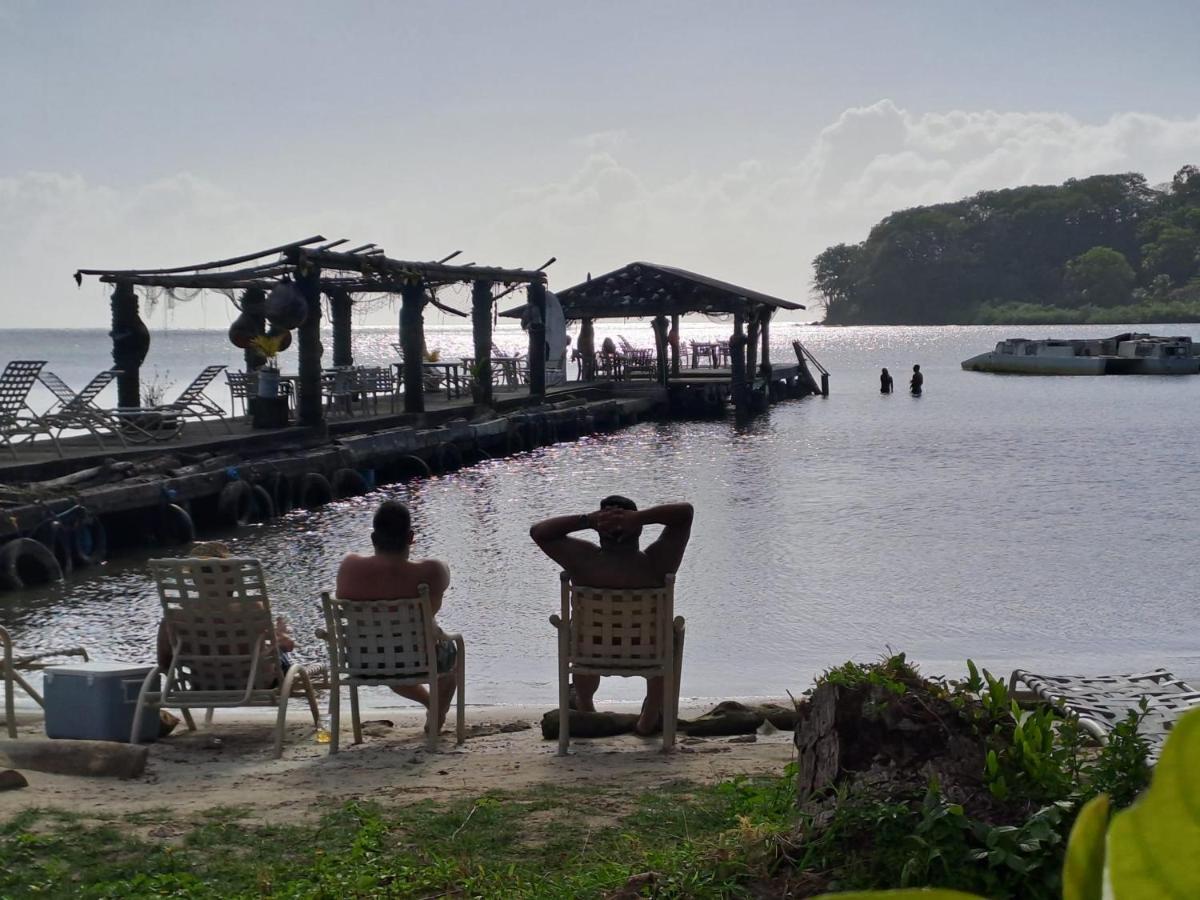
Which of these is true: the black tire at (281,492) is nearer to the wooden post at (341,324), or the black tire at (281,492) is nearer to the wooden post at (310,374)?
the wooden post at (310,374)

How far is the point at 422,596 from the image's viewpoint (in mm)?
6148

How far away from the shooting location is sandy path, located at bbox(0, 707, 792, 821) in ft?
16.8

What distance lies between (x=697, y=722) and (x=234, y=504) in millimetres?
12754

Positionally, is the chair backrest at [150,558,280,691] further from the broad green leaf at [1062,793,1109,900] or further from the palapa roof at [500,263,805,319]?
the palapa roof at [500,263,805,319]

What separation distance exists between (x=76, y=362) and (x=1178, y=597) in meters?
110

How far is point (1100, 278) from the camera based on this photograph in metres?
148

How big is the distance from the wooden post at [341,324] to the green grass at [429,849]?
24.6 m

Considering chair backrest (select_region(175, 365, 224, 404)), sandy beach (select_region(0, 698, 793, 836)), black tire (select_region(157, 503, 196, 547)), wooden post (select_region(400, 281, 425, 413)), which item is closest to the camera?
sandy beach (select_region(0, 698, 793, 836))

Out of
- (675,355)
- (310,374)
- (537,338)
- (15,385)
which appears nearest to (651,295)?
(675,355)

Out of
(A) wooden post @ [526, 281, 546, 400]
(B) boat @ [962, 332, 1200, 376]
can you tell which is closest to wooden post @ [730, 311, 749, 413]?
(A) wooden post @ [526, 281, 546, 400]

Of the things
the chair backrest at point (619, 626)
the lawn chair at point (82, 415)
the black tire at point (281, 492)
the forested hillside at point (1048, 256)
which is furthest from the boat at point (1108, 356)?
the forested hillside at point (1048, 256)

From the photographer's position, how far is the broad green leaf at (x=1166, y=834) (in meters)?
0.40

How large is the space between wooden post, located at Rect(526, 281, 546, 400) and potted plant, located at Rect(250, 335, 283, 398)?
306 inches

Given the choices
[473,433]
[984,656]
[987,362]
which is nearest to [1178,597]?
[984,656]
